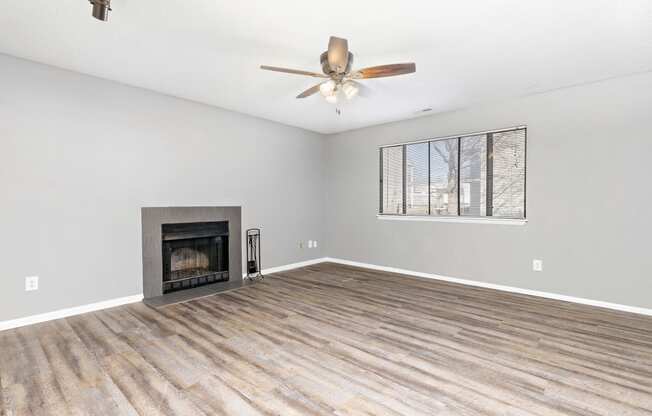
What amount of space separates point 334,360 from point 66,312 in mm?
2825

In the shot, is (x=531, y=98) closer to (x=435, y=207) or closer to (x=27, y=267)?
(x=435, y=207)

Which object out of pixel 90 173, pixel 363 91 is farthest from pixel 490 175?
pixel 90 173

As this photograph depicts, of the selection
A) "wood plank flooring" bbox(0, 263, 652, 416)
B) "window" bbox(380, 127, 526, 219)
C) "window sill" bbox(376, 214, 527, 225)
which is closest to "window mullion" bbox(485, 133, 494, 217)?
"window" bbox(380, 127, 526, 219)

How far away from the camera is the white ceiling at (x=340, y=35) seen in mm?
2230

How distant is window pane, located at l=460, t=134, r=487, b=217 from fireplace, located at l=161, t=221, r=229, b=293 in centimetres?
348

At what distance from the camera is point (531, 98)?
157 inches

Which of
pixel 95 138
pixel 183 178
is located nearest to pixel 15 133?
pixel 95 138

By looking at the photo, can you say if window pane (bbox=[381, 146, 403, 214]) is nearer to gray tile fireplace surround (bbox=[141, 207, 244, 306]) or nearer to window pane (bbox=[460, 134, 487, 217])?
window pane (bbox=[460, 134, 487, 217])

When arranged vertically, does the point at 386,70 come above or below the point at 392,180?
above

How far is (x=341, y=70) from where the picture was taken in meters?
2.58

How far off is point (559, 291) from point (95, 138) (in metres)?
5.57

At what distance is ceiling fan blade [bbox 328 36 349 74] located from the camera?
226 centimetres

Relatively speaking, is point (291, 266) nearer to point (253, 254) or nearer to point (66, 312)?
point (253, 254)

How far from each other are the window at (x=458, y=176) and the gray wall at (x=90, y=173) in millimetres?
2452
